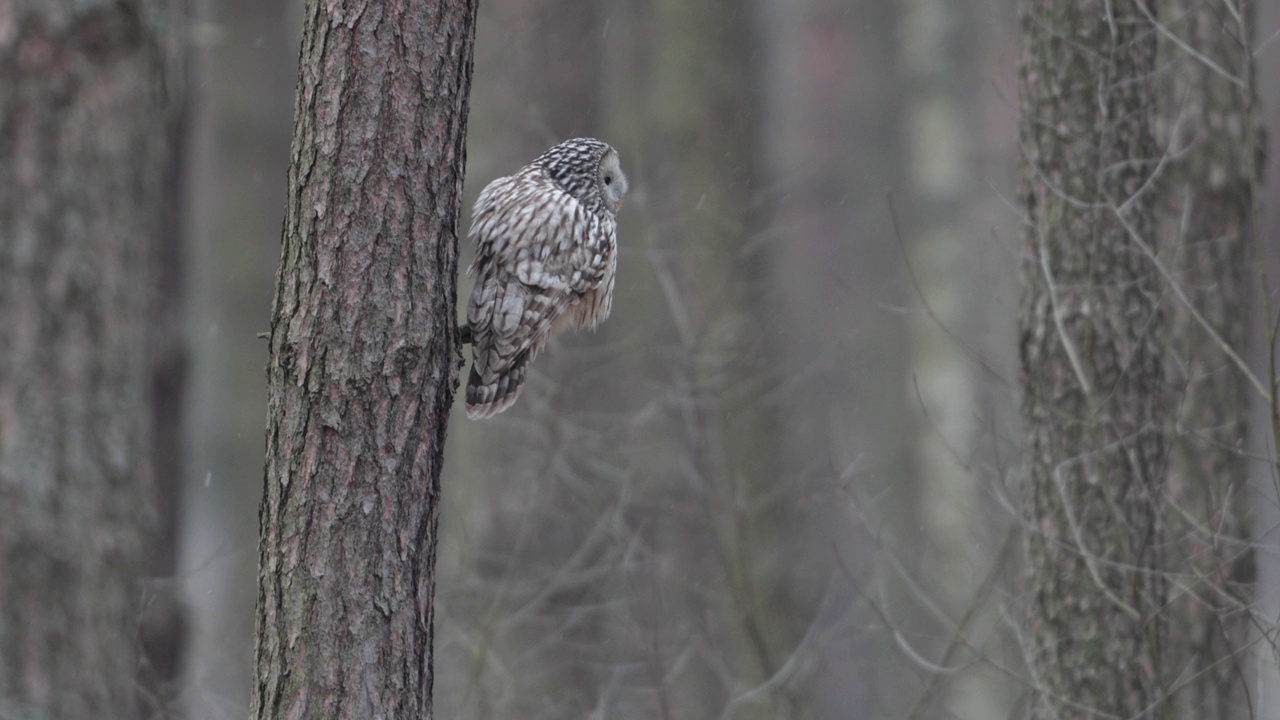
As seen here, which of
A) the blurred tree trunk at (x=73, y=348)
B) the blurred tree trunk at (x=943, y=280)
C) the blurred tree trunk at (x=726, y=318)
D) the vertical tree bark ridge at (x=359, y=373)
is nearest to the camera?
the blurred tree trunk at (x=73, y=348)

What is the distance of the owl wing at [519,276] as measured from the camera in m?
4.62

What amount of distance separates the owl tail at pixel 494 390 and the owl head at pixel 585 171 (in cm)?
Answer: 69

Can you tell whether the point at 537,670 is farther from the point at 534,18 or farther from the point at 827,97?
the point at 827,97

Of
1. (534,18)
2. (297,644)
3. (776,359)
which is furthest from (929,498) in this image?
(297,644)

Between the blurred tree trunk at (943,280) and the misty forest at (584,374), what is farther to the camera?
the blurred tree trunk at (943,280)

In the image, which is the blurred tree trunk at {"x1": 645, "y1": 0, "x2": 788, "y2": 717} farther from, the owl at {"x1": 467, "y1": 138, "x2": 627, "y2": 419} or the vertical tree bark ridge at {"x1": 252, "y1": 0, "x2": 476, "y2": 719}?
the vertical tree bark ridge at {"x1": 252, "y1": 0, "x2": 476, "y2": 719}

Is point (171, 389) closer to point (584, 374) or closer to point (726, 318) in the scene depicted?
point (584, 374)

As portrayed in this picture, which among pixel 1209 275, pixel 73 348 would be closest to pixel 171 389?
pixel 73 348

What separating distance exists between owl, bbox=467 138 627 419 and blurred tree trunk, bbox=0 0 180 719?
1.58 meters

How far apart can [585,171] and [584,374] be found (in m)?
3.32

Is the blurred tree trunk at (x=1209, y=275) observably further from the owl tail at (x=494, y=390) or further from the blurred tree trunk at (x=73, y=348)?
the blurred tree trunk at (x=73, y=348)

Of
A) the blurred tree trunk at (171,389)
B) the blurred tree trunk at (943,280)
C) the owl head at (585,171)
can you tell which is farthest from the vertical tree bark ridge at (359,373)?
the blurred tree trunk at (943,280)

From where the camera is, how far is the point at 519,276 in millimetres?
4637

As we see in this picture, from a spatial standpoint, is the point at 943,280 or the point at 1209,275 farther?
the point at 943,280
